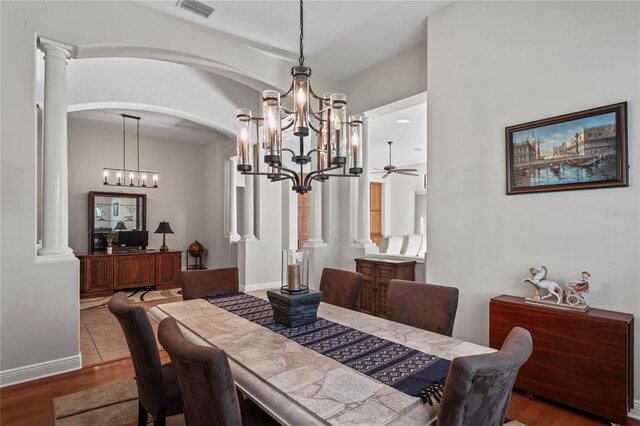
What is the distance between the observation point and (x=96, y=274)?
6023mm

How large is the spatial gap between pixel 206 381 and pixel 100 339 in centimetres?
343

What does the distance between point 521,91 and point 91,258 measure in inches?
258

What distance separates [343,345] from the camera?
1606 millimetres

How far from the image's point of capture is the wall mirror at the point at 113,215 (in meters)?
6.74

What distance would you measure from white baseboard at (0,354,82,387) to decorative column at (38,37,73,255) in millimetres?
899

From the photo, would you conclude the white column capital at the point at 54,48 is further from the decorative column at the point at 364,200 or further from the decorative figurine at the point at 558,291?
the decorative figurine at the point at 558,291

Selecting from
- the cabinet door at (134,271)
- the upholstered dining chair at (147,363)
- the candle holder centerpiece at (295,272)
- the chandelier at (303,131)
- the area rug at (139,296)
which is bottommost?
the area rug at (139,296)

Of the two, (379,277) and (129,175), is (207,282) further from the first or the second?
(129,175)

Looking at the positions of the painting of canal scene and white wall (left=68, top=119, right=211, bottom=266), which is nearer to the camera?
the painting of canal scene

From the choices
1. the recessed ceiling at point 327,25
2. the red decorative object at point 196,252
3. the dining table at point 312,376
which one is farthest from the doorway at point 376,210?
the dining table at point 312,376

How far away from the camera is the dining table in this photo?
3.48 ft

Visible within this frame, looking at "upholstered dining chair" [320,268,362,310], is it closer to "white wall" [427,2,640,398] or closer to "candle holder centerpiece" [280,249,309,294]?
"candle holder centerpiece" [280,249,309,294]

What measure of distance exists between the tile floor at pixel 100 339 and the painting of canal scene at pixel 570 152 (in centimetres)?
384

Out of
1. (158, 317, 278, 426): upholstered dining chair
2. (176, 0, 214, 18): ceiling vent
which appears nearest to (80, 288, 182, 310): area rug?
(176, 0, 214, 18): ceiling vent
